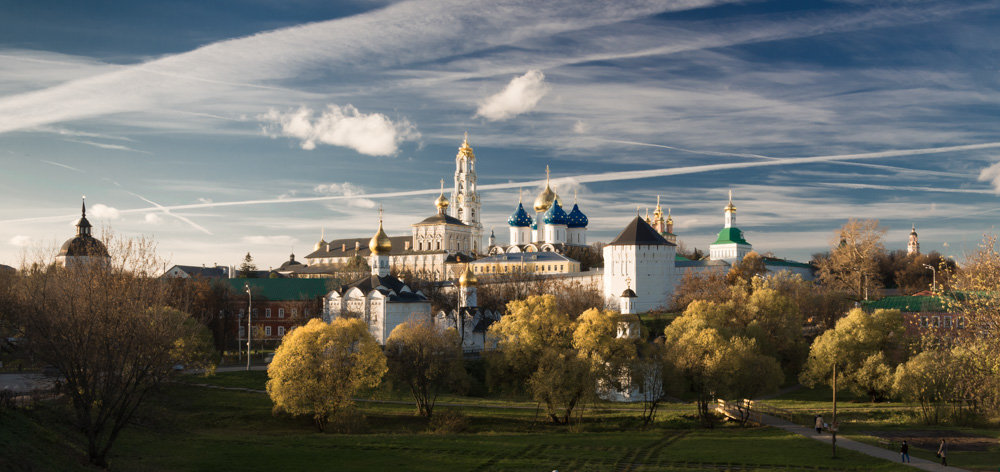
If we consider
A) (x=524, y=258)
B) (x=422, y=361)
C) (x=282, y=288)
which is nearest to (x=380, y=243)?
(x=282, y=288)

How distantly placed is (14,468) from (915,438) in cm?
2913

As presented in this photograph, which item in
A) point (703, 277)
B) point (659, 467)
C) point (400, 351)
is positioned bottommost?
point (659, 467)

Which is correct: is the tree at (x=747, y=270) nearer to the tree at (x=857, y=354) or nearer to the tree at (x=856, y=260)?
the tree at (x=856, y=260)

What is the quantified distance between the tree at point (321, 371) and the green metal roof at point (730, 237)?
6294 cm

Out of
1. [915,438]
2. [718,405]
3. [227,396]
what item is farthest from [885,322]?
[227,396]

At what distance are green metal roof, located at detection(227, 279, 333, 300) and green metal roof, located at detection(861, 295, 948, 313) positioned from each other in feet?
131

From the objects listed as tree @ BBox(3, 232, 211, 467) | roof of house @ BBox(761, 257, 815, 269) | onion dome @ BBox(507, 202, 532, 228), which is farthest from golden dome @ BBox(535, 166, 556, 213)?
tree @ BBox(3, 232, 211, 467)

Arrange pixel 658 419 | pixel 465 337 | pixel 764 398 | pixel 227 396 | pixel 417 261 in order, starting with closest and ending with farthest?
1. pixel 658 419
2. pixel 227 396
3. pixel 764 398
4. pixel 465 337
5. pixel 417 261

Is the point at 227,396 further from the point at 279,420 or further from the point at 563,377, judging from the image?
the point at 563,377

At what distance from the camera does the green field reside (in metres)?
26.6

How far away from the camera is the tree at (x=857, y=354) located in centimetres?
4203

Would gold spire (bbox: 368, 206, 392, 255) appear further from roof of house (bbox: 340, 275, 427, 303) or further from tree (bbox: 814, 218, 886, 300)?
tree (bbox: 814, 218, 886, 300)

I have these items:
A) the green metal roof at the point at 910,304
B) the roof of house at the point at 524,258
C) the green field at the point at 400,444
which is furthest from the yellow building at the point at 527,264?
the green field at the point at 400,444

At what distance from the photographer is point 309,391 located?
34.9 m
